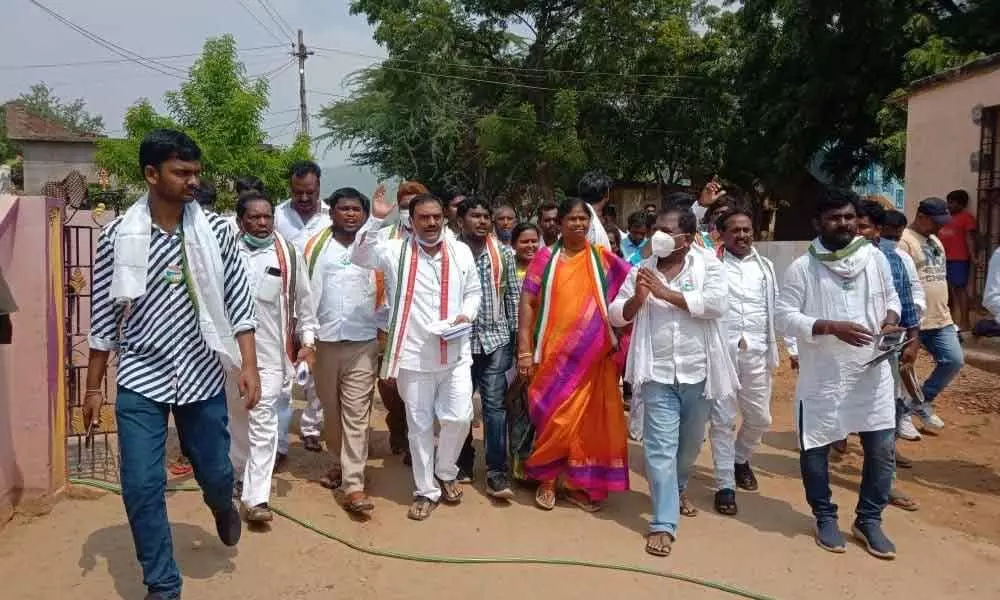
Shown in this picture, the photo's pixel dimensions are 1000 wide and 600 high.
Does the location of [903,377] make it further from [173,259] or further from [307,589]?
[173,259]

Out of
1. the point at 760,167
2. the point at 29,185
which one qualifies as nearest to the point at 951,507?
the point at 760,167

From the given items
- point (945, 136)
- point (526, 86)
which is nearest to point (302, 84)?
point (526, 86)

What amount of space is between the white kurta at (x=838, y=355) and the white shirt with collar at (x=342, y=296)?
235 centimetres

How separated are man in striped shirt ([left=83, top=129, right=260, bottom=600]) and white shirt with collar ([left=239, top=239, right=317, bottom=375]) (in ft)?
3.55

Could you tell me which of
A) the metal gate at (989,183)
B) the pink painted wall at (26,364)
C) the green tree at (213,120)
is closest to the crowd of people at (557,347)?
the pink painted wall at (26,364)

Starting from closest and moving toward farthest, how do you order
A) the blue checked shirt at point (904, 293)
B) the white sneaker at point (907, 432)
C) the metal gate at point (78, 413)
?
the metal gate at point (78, 413), the blue checked shirt at point (904, 293), the white sneaker at point (907, 432)

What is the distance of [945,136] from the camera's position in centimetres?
1052

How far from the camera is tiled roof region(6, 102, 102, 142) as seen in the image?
92.5 feet

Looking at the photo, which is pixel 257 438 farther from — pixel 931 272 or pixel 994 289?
pixel 931 272

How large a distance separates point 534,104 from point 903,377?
1994 centimetres

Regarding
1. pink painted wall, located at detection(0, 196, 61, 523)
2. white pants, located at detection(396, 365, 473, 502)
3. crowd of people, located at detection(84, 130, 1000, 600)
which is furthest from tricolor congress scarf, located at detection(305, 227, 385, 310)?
pink painted wall, located at detection(0, 196, 61, 523)

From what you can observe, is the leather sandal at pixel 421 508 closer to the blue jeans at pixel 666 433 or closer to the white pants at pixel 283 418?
the white pants at pixel 283 418

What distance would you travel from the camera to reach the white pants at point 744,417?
16.1ft

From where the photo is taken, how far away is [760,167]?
20953mm
